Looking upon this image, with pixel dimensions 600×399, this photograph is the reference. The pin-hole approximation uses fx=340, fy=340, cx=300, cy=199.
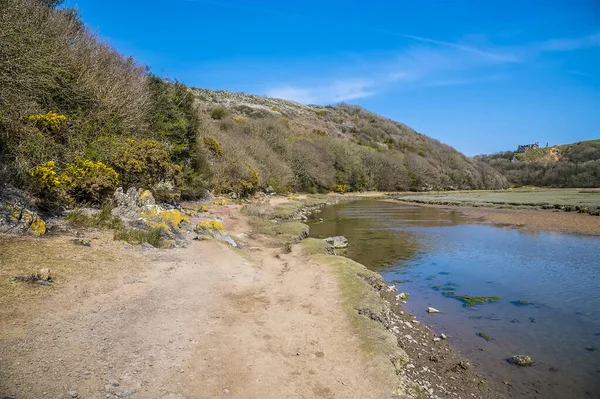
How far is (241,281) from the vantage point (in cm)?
1112

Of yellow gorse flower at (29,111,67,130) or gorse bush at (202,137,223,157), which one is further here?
gorse bush at (202,137,223,157)

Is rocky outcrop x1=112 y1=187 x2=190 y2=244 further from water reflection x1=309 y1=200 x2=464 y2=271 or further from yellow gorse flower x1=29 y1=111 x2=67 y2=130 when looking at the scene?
water reflection x1=309 y1=200 x2=464 y2=271

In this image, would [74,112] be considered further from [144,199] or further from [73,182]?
[144,199]

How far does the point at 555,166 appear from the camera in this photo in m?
112

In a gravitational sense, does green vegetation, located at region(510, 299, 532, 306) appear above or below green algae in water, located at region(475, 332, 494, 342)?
above

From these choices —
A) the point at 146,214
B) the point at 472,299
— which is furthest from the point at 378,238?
the point at 146,214

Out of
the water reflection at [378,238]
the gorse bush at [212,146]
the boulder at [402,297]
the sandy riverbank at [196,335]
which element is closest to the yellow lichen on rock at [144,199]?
the sandy riverbank at [196,335]

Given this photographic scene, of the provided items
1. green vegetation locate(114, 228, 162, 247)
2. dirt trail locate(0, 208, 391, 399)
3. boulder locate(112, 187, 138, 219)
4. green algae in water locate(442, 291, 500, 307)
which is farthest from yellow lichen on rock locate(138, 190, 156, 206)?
green algae in water locate(442, 291, 500, 307)

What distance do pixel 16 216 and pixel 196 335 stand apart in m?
7.27

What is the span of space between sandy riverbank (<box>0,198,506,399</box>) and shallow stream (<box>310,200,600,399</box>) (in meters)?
1.11

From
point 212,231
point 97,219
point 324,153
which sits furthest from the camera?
point 324,153

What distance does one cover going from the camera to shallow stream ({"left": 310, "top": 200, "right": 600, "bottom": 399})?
24.0ft

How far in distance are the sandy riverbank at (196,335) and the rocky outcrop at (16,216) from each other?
524 millimetres

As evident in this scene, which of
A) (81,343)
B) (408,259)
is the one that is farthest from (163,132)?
(81,343)
